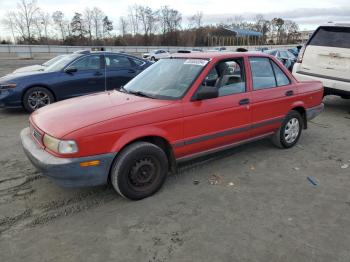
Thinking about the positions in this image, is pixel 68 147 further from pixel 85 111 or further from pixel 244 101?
pixel 244 101

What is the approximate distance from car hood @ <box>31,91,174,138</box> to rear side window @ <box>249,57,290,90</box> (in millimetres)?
1620

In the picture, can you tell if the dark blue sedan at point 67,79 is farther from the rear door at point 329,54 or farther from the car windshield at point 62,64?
the rear door at point 329,54

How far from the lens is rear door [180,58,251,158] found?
13.4 feet

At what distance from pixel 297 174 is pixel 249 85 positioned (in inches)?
55.9

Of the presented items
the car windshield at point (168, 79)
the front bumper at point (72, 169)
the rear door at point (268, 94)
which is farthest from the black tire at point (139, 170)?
the rear door at point (268, 94)

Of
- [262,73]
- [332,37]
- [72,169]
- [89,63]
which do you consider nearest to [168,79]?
[262,73]

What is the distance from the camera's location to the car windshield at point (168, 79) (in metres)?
4.17


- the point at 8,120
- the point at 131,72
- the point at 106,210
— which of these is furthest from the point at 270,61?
the point at 8,120

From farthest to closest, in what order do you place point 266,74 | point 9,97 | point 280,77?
1. point 9,97
2. point 280,77
3. point 266,74

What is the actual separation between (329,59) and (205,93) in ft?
16.8

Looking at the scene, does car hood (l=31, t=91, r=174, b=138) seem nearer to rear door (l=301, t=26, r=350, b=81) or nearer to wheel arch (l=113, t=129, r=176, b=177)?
wheel arch (l=113, t=129, r=176, b=177)

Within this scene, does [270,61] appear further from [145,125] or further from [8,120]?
[8,120]

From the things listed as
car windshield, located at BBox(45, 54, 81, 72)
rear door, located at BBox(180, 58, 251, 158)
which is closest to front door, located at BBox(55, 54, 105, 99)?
car windshield, located at BBox(45, 54, 81, 72)

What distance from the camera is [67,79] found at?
8055 mm
